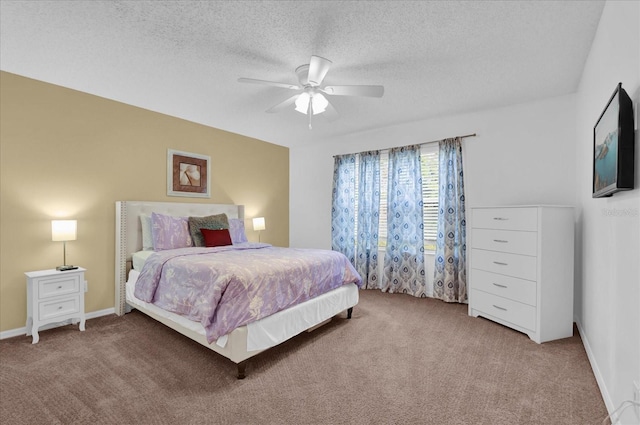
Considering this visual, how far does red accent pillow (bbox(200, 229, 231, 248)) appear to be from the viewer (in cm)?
359

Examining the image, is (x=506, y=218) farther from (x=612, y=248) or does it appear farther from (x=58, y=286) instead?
(x=58, y=286)

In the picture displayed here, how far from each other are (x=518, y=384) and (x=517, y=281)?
3.70ft

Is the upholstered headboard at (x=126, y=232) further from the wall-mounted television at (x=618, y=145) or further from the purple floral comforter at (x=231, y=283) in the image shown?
the wall-mounted television at (x=618, y=145)

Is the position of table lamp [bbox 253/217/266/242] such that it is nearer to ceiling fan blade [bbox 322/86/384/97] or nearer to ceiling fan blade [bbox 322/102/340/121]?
ceiling fan blade [bbox 322/102/340/121]

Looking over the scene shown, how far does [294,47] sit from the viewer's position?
232 centimetres

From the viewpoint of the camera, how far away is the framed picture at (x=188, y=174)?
3.99 meters

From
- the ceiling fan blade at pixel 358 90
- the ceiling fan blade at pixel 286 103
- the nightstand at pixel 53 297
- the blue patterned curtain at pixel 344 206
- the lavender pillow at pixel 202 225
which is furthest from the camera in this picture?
the blue patterned curtain at pixel 344 206

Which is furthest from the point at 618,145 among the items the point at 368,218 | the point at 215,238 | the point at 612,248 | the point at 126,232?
the point at 126,232

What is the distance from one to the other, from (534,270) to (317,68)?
2622mm

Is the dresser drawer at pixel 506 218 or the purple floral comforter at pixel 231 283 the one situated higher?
the dresser drawer at pixel 506 218

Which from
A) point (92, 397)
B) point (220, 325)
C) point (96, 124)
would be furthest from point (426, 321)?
point (96, 124)

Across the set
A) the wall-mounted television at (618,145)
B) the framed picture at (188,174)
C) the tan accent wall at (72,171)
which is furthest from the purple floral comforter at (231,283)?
the wall-mounted television at (618,145)

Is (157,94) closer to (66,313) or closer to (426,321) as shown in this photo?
(66,313)

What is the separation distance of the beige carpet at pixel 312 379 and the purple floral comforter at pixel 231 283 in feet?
1.28
